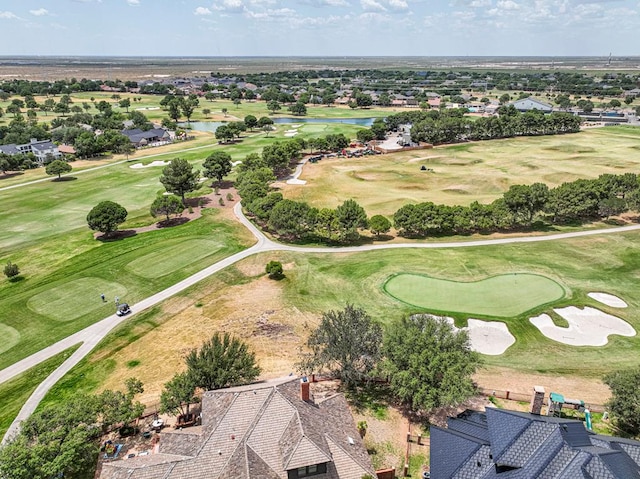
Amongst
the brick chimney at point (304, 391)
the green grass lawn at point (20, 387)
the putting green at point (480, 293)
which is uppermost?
the brick chimney at point (304, 391)

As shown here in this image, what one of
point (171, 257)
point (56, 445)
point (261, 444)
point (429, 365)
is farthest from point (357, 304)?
point (56, 445)

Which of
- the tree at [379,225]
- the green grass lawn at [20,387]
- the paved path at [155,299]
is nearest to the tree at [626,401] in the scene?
the paved path at [155,299]

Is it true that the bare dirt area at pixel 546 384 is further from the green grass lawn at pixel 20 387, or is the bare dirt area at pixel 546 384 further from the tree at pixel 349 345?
Result: the green grass lawn at pixel 20 387

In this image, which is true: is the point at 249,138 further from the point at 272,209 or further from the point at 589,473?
the point at 589,473

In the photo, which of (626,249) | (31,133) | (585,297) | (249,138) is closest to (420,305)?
(585,297)

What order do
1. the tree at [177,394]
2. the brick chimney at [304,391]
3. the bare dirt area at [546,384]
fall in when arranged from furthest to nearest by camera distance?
the bare dirt area at [546,384] < the tree at [177,394] < the brick chimney at [304,391]
